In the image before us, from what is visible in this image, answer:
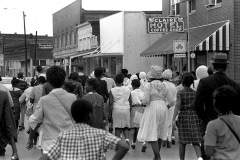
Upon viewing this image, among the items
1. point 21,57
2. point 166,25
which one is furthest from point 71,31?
point 166,25

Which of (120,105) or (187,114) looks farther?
(120,105)

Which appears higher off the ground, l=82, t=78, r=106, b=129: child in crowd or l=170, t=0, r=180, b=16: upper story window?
l=170, t=0, r=180, b=16: upper story window

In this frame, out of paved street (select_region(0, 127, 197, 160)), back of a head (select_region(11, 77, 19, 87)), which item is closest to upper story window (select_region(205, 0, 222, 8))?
back of a head (select_region(11, 77, 19, 87))

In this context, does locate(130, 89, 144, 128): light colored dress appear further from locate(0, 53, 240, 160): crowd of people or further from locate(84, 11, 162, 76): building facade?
locate(84, 11, 162, 76): building facade

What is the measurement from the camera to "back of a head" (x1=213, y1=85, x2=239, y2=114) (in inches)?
218

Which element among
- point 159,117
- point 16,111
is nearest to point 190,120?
point 159,117

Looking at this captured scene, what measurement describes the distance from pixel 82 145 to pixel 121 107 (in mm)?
7791

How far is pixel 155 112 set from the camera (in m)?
10.8

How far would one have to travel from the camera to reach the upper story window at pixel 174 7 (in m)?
31.3

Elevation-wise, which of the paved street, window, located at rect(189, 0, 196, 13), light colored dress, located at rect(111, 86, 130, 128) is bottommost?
the paved street

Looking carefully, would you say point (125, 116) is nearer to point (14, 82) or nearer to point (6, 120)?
point (6, 120)

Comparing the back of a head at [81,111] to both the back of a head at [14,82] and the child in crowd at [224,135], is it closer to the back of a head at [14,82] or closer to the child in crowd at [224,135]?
the child in crowd at [224,135]

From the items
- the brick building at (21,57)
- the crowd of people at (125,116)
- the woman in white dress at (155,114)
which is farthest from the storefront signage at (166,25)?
the brick building at (21,57)

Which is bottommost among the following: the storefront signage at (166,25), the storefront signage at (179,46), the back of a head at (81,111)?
the back of a head at (81,111)
